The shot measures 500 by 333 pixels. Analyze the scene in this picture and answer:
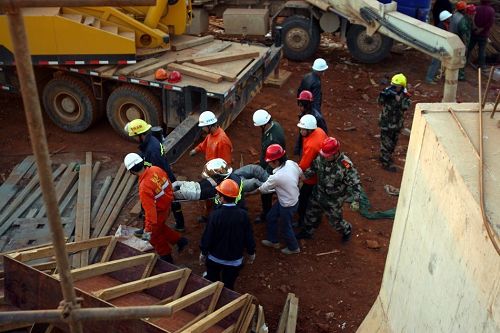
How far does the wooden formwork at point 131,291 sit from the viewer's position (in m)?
4.76

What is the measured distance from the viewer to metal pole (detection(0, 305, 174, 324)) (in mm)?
3082

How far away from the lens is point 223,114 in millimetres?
9484

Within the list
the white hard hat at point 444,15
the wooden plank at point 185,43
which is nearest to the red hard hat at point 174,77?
the wooden plank at point 185,43

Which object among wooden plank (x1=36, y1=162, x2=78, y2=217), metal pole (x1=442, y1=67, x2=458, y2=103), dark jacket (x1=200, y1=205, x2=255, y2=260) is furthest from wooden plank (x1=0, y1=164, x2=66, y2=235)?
metal pole (x1=442, y1=67, x2=458, y2=103)

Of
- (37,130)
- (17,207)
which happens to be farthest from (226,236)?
(17,207)

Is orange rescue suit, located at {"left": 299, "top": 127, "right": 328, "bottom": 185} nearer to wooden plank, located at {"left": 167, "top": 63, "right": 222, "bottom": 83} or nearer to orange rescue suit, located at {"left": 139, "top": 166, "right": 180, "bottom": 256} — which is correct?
orange rescue suit, located at {"left": 139, "top": 166, "right": 180, "bottom": 256}

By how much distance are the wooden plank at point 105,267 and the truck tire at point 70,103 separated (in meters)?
5.66

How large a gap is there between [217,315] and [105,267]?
4.07 feet

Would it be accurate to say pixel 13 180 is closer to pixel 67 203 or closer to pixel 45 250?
pixel 67 203

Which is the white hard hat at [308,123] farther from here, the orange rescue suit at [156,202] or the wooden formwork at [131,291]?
the wooden formwork at [131,291]

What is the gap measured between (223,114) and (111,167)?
7.49 feet

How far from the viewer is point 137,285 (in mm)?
5047

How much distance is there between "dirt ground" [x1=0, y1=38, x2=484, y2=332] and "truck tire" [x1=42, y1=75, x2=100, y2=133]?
25 cm

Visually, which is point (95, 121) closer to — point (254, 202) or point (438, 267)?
point (254, 202)
